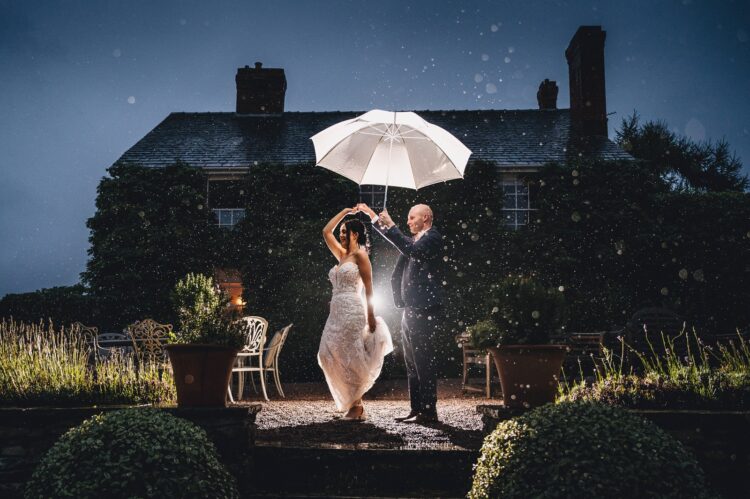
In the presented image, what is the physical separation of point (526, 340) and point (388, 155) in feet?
9.21

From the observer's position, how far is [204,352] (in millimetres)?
4016

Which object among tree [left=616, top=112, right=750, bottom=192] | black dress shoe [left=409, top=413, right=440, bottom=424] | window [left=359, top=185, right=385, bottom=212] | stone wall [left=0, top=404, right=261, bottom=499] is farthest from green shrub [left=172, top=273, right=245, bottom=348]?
tree [left=616, top=112, right=750, bottom=192]

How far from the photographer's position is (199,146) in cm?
1479

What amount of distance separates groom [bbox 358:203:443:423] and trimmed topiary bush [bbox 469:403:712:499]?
7.22ft

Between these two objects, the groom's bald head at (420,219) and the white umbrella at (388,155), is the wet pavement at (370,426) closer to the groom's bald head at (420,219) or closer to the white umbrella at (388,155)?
the groom's bald head at (420,219)

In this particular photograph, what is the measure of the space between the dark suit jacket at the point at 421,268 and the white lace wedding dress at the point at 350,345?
0.61m

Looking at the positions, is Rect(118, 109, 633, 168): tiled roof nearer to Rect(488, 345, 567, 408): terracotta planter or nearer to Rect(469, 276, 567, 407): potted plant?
Rect(469, 276, 567, 407): potted plant

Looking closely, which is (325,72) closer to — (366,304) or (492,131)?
(492,131)

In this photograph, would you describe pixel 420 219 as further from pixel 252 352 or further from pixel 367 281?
pixel 252 352

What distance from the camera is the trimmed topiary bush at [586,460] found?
102 inches

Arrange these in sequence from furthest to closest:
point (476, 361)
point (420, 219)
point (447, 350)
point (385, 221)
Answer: point (447, 350)
point (476, 361)
point (420, 219)
point (385, 221)

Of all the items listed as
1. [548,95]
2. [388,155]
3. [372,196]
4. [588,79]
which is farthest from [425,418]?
[548,95]

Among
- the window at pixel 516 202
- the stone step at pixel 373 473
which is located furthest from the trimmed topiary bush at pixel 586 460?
the window at pixel 516 202

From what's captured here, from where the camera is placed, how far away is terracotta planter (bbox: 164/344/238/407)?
400 centimetres
